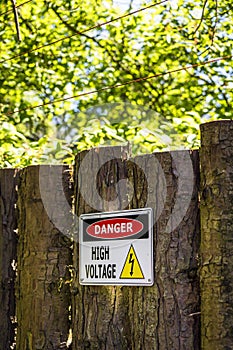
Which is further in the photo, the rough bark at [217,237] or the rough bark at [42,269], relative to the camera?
the rough bark at [42,269]

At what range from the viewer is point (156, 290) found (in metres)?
3.17

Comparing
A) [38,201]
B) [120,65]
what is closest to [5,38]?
[120,65]

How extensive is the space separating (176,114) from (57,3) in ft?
5.93

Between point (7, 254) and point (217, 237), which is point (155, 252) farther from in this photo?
point (7, 254)

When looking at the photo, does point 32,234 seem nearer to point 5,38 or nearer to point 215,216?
point 215,216

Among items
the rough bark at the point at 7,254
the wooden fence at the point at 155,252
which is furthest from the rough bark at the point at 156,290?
the rough bark at the point at 7,254

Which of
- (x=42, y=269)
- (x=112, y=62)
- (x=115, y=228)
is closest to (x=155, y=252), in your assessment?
(x=115, y=228)

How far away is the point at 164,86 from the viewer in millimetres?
8648

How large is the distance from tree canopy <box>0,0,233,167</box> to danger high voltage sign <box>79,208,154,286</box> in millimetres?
2990

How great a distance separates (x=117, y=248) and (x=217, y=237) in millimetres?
594

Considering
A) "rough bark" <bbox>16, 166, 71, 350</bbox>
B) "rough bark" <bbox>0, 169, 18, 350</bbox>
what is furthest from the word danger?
"rough bark" <bbox>0, 169, 18, 350</bbox>

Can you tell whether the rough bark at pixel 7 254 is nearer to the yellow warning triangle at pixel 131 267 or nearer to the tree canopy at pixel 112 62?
the yellow warning triangle at pixel 131 267

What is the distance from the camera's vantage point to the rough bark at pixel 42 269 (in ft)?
12.4

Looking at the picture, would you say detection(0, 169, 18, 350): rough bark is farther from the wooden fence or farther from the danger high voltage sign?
the danger high voltage sign
